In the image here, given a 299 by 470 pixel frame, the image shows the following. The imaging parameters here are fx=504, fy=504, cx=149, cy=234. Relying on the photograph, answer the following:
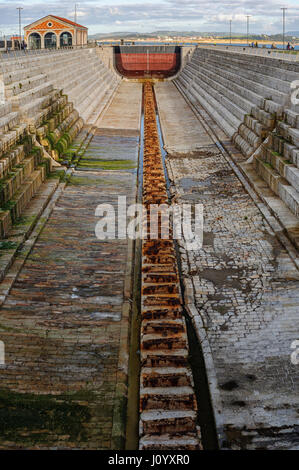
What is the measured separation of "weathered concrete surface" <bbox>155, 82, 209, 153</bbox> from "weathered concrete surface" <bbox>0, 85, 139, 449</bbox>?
10.9 metres

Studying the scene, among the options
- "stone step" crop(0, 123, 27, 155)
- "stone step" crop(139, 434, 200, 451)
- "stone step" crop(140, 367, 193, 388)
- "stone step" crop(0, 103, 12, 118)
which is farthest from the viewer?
"stone step" crop(0, 103, 12, 118)

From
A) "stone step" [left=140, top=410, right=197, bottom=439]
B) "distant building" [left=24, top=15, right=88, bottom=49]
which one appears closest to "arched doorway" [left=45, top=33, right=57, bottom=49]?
"distant building" [left=24, top=15, right=88, bottom=49]

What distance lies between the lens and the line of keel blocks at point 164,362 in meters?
7.20

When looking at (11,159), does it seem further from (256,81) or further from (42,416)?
(256,81)

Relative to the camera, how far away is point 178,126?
28781 mm

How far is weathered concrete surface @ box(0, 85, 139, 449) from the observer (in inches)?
281

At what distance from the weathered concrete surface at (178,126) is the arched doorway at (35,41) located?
27.8 meters

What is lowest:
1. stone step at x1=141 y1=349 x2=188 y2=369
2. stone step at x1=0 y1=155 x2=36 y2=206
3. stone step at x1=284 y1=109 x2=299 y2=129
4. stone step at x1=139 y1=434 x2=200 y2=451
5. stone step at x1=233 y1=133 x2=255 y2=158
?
stone step at x1=139 y1=434 x2=200 y2=451

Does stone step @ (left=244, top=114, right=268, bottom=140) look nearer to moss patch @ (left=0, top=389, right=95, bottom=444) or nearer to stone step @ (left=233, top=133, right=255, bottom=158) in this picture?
stone step @ (left=233, top=133, right=255, bottom=158)

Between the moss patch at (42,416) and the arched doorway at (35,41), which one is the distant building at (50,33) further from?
the moss patch at (42,416)

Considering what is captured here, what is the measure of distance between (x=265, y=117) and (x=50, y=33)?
51.2 m

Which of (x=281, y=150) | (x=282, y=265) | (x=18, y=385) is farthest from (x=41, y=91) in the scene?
(x=18, y=385)

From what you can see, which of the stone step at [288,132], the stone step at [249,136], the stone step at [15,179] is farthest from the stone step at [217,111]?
the stone step at [15,179]
